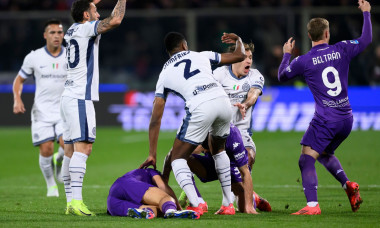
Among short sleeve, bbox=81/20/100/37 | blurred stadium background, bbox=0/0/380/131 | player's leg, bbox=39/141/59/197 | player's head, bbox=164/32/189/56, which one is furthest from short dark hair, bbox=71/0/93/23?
blurred stadium background, bbox=0/0/380/131

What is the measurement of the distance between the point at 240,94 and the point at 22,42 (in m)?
14.8

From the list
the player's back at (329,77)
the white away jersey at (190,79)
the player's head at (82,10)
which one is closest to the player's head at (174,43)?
the white away jersey at (190,79)

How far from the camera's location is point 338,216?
8062mm

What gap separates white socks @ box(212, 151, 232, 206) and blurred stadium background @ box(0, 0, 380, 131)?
39.1 feet

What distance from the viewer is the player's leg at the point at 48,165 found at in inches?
436

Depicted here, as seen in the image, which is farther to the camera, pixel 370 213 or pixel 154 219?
pixel 370 213

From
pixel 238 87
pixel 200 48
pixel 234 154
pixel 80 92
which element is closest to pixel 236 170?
pixel 234 154

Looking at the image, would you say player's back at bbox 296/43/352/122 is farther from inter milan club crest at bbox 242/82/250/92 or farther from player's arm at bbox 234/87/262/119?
inter milan club crest at bbox 242/82/250/92

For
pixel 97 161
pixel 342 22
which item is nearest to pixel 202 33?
pixel 342 22

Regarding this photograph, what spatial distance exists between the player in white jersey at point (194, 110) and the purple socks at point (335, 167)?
139 cm

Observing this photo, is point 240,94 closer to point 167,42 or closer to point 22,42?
point 167,42

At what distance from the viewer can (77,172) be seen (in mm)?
8406

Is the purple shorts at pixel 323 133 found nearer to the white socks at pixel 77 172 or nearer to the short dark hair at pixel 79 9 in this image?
the white socks at pixel 77 172

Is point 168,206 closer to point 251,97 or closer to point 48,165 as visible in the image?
point 251,97
